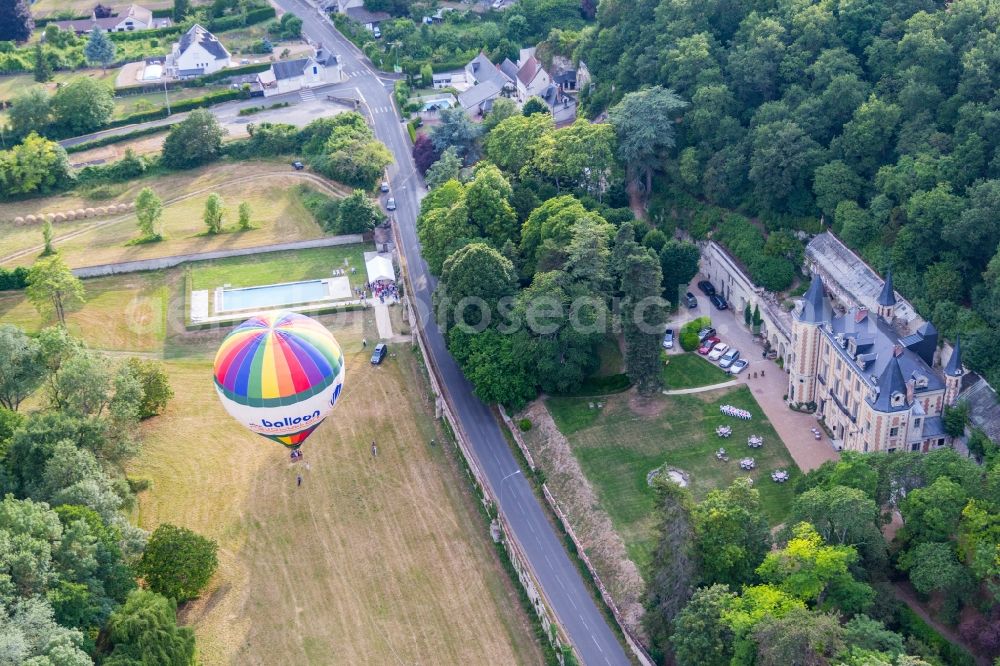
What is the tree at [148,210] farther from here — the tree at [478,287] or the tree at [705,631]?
the tree at [705,631]

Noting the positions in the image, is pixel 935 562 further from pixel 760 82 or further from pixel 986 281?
pixel 760 82

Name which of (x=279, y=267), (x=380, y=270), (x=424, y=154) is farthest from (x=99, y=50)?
(x=380, y=270)

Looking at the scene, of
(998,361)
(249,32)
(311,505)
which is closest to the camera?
(998,361)

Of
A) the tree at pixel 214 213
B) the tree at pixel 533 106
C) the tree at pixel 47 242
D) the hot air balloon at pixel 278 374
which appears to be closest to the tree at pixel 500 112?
the tree at pixel 533 106

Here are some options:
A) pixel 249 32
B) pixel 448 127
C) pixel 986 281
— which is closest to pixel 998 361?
pixel 986 281

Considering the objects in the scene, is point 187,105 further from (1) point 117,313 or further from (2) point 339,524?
(2) point 339,524

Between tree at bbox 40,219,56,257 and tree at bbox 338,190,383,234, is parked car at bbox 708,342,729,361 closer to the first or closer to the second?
tree at bbox 338,190,383,234

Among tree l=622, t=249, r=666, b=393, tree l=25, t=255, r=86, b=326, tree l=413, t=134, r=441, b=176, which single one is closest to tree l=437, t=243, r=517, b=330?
tree l=622, t=249, r=666, b=393
